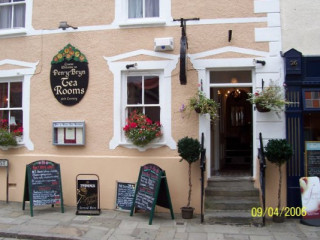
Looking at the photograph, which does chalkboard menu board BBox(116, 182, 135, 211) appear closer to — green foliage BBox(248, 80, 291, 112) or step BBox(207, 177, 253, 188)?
step BBox(207, 177, 253, 188)

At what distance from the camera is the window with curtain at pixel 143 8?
8297 mm

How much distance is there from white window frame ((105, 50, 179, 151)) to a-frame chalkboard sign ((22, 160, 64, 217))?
1364 mm

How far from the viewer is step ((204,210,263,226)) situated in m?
6.86

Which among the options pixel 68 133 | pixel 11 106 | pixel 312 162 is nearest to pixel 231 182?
pixel 312 162

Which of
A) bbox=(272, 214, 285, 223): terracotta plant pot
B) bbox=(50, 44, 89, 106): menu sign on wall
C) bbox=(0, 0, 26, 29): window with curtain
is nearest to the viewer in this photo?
bbox=(272, 214, 285, 223): terracotta plant pot

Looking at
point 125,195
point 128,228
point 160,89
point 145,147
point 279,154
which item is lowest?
point 128,228

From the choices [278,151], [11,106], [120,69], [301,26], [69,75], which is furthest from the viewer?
[11,106]

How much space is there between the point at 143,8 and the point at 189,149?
3.54 meters

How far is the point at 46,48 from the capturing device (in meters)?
8.53

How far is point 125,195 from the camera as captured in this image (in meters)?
7.76

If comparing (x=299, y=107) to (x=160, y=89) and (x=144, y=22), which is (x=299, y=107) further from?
(x=144, y=22)

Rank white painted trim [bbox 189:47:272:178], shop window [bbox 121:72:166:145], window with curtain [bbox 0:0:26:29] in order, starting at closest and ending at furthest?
white painted trim [bbox 189:47:272:178] < shop window [bbox 121:72:166:145] < window with curtain [bbox 0:0:26:29]
